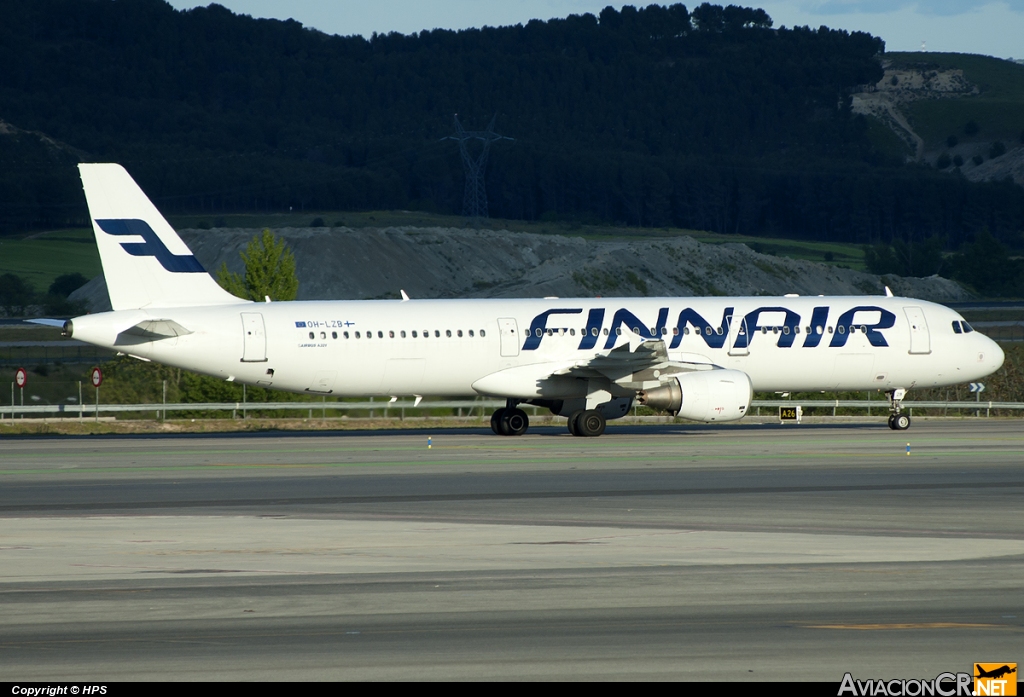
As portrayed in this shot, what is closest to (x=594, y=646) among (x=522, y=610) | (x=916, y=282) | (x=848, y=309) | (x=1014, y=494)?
(x=522, y=610)

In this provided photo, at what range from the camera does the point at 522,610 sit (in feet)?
39.3

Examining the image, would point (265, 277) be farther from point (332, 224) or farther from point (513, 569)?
point (332, 224)

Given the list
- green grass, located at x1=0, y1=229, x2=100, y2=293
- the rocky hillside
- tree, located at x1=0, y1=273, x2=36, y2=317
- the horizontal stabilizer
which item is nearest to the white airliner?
the horizontal stabilizer

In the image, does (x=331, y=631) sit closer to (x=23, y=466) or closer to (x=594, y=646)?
(x=594, y=646)

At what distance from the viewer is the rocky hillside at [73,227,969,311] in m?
104

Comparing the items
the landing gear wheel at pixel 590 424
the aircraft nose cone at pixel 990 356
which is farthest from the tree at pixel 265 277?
the aircraft nose cone at pixel 990 356

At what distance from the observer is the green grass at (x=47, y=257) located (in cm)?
13575

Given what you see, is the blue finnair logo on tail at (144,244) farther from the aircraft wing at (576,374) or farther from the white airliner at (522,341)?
the aircraft wing at (576,374)

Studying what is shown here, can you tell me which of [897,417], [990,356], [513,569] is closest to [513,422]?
[897,417]

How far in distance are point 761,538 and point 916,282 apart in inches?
4256

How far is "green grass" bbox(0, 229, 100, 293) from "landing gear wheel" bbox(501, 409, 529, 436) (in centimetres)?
10288

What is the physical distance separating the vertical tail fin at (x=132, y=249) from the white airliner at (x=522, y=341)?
0.12 feet

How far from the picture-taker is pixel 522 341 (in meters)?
35.6

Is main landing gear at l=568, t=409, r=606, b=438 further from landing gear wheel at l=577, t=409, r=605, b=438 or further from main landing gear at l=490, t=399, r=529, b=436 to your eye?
main landing gear at l=490, t=399, r=529, b=436
